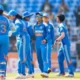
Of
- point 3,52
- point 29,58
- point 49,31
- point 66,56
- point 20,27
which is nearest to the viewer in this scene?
point 3,52

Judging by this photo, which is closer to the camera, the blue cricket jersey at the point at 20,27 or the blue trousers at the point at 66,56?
the blue cricket jersey at the point at 20,27

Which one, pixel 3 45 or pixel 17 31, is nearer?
pixel 3 45

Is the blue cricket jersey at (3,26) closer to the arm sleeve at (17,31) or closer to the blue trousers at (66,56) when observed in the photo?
the arm sleeve at (17,31)

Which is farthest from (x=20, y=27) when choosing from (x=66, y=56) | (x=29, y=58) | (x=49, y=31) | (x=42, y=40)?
(x=66, y=56)

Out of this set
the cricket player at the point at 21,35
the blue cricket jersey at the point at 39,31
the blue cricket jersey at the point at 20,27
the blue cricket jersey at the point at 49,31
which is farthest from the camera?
the blue cricket jersey at the point at 49,31

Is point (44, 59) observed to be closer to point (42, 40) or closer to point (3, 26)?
point (42, 40)

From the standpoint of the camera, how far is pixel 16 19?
14609 mm

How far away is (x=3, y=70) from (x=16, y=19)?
2389mm

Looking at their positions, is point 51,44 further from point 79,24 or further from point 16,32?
point 79,24

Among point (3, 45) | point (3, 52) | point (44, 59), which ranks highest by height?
point (3, 45)

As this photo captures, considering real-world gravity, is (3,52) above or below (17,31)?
below

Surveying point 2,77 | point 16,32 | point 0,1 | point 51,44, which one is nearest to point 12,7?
point 0,1

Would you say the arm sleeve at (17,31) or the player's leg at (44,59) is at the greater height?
the arm sleeve at (17,31)

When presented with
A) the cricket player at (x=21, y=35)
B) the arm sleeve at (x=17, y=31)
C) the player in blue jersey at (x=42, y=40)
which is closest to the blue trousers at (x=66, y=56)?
the player in blue jersey at (x=42, y=40)
